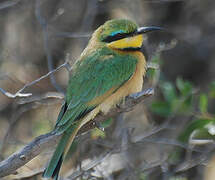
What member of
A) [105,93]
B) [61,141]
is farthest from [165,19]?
[61,141]

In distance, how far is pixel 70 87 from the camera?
129 inches

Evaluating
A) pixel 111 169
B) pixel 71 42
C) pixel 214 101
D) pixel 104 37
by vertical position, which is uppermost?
pixel 71 42

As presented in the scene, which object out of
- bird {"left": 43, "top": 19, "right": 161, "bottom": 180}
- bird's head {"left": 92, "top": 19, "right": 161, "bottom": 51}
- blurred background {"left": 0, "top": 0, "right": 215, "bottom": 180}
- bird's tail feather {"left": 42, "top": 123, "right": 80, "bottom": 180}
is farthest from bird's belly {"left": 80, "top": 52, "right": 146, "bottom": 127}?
blurred background {"left": 0, "top": 0, "right": 215, "bottom": 180}

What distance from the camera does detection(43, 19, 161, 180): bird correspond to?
3037 mm

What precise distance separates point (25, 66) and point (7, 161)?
262 cm

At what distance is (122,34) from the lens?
353 centimetres

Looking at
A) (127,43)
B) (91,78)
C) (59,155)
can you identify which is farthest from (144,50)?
(59,155)

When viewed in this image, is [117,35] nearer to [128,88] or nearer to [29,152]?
[128,88]

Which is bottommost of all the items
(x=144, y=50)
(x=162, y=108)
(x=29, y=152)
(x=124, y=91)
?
(x=29, y=152)

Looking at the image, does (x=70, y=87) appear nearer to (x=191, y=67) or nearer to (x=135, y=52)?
(x=135, y=52)

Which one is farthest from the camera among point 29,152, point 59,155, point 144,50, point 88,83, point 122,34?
point 144,50

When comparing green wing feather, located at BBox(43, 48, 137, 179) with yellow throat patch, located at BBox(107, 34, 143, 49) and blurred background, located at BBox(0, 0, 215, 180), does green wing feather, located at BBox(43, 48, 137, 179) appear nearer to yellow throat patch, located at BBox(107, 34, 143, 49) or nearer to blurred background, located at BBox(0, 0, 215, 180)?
yellow throat patch, located at BBox(107, 34, 143, 49)

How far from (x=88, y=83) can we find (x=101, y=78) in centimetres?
12

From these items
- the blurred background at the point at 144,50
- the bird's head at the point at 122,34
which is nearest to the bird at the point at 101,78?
the bird's head at the point at 122,34
